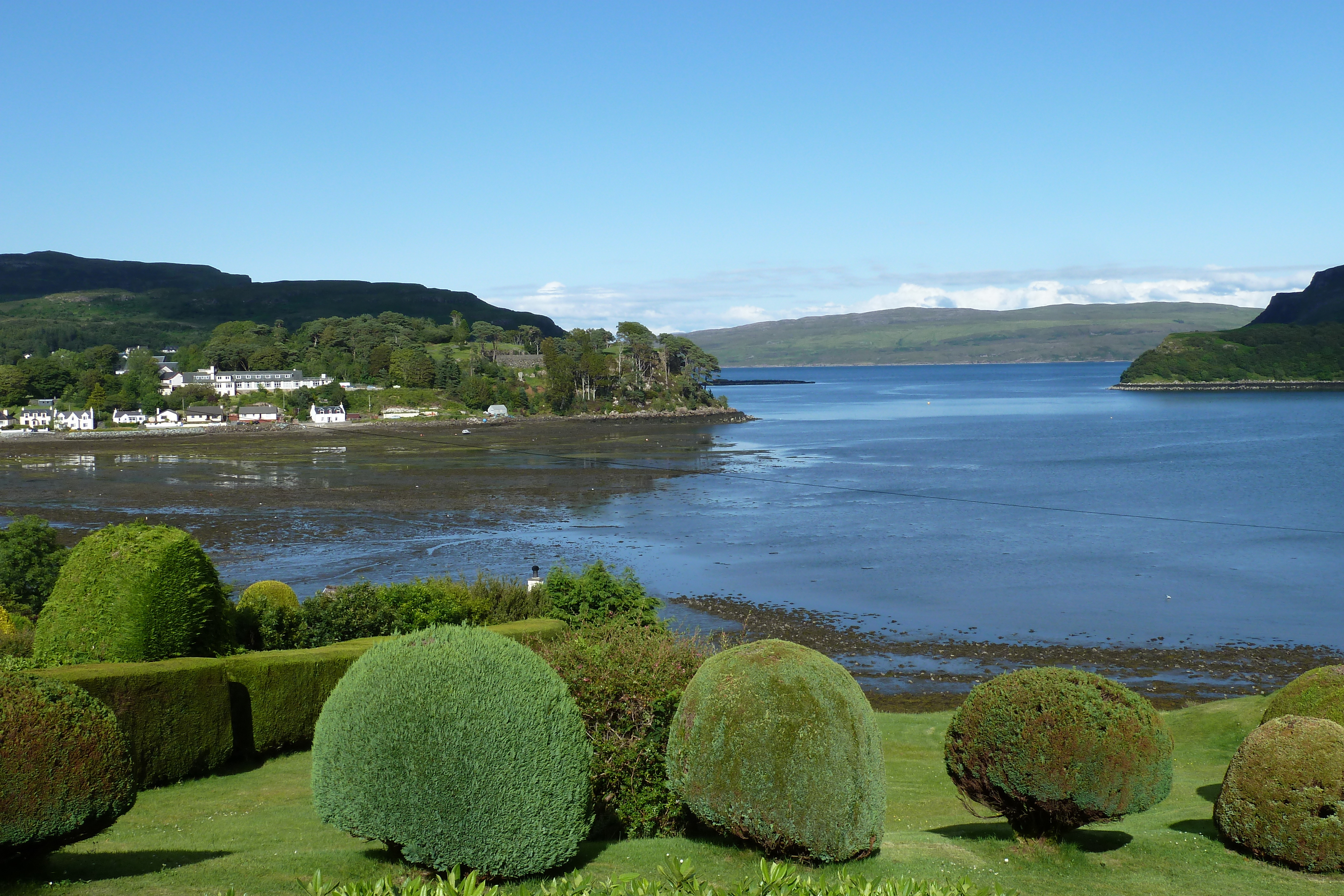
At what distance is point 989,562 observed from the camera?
43.8 meters

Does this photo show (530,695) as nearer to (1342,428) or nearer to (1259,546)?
(1259,546)

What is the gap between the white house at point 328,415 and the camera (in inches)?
5778

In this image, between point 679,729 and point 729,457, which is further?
point 729,457

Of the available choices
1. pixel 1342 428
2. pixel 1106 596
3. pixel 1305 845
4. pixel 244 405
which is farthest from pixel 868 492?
pixel 244 405

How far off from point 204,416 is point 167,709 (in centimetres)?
14720

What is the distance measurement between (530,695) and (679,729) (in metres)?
2.09

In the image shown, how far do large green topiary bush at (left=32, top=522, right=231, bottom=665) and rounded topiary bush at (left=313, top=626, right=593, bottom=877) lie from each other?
23.4ft

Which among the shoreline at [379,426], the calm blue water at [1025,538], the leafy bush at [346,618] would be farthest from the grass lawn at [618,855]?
the shoreline at [379,426]

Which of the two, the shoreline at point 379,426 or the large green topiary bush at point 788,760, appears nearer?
the large green topiary bush at point 788,760

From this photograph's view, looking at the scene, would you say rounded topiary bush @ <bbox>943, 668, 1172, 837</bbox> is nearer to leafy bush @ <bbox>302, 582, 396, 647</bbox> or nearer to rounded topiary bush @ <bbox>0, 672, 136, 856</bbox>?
rounded topiary bush @ <bbox>0, 672, 136, 856</bbox>

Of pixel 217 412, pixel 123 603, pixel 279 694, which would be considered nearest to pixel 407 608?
pixel 279 694

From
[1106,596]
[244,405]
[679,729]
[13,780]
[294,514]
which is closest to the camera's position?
[13,780]

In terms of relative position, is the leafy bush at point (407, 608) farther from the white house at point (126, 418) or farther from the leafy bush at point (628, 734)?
the white house at point (126, 418)

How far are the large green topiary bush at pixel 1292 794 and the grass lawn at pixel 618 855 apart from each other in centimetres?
24
